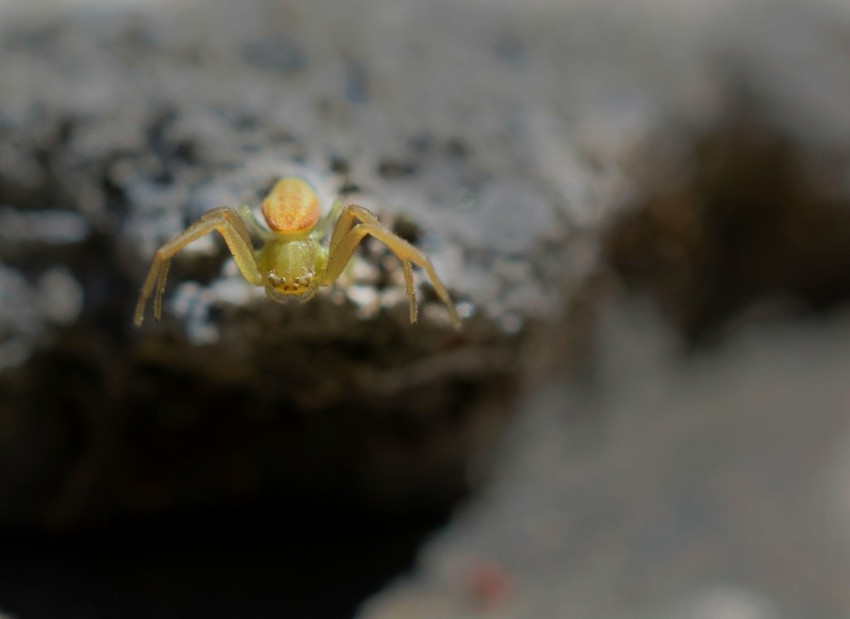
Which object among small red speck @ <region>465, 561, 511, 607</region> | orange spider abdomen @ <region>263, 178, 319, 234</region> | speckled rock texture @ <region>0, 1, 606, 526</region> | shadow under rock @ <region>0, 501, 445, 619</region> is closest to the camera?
orange spider abdomen @ <region>263, 178, 319, 234</region>

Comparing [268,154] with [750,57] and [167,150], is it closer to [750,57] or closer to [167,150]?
[167,150]

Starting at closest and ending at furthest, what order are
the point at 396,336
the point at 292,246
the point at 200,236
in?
the point at 200,236 < the point at 292,246 < the point at 396,336

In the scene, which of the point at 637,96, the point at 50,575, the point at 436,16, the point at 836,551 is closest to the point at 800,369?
the point at 836,551

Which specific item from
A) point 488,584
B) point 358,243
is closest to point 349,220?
point 358,243

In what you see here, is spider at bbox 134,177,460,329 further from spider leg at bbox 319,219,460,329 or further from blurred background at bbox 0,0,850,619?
blurred background at bbox 0,0,850,619

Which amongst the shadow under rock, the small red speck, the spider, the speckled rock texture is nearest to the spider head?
the spider

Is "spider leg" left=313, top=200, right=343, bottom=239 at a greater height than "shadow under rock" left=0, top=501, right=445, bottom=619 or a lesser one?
greater

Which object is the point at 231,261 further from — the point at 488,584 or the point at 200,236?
the point at 488,584

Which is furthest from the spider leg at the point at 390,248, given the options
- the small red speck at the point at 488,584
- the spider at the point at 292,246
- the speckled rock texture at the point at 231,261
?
the small red speck at the point at 488,584
